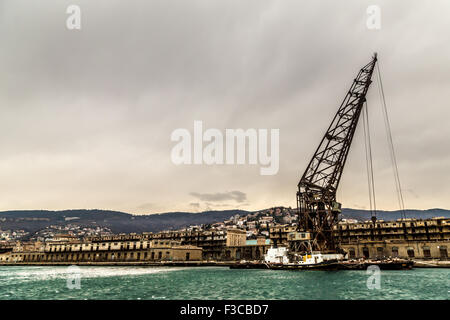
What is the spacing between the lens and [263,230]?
166875 mm

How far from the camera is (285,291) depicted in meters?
25.6

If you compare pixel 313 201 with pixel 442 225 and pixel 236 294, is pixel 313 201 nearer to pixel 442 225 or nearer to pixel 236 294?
pixel 236 294

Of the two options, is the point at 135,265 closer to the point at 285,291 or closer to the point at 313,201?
the point at 313,201

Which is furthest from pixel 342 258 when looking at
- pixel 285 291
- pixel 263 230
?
pixel 263 230

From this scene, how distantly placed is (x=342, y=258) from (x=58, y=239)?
12944cm

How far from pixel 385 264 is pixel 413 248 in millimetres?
22309
